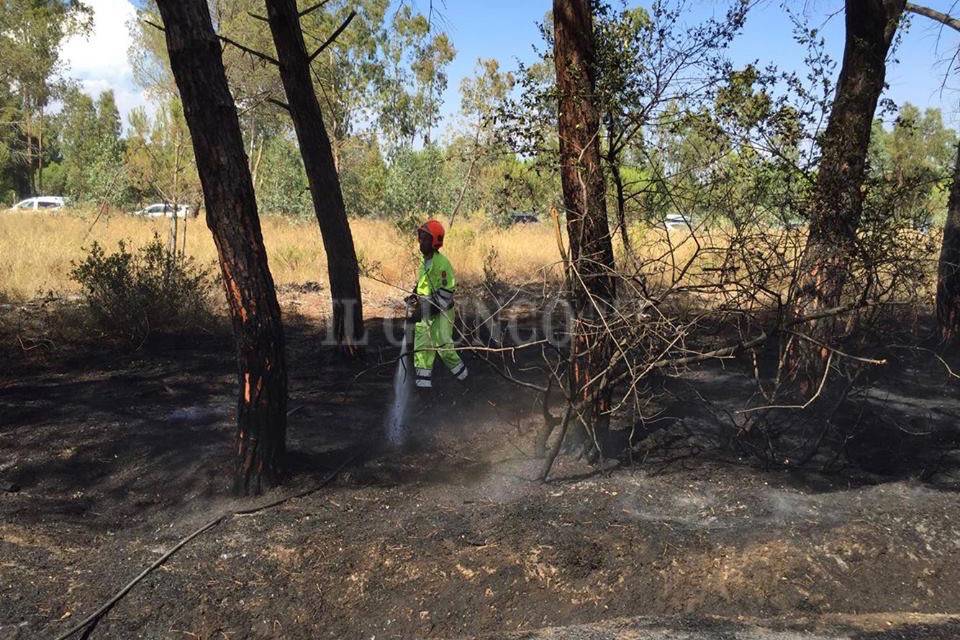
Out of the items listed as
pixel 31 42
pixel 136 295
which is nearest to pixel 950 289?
pixel 136 295

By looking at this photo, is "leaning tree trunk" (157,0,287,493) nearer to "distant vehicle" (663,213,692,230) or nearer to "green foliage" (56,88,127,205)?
"distant vehicle" (663,213,692,230)

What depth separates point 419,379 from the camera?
6.64 meters

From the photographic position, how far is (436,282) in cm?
638

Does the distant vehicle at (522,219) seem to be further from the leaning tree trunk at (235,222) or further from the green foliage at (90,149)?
the leaning tree trunk at (235,222)

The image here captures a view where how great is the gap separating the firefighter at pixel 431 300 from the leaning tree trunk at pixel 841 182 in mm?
2780

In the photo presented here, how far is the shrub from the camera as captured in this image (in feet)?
28.5

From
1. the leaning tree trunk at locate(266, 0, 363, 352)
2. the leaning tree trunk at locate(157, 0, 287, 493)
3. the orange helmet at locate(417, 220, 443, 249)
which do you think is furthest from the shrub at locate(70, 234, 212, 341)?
the leaning tree trunk at locate(157, 0, 287, 493)

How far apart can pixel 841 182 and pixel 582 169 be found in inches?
72.5

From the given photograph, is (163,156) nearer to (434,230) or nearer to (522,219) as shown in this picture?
(522,219)

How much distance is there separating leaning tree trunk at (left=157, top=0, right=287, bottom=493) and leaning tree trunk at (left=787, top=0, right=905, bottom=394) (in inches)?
127

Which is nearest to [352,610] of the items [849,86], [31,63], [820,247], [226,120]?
[226,120]

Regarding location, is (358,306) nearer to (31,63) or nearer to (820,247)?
(820,247)

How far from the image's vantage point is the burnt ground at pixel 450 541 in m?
3.55

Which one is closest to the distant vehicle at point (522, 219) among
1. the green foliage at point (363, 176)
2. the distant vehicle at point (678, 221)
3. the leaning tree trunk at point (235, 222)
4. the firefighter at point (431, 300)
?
the green foliage at point (363, 176)
